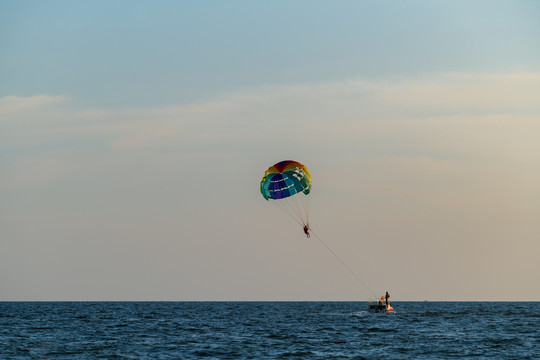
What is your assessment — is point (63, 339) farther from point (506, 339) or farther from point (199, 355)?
point (506, 339)

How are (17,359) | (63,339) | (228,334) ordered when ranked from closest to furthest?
(17,359), (63,339), (228,334)

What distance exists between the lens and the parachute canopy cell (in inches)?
2247

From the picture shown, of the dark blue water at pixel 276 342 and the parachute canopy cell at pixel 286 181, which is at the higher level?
the parachute canopy cell at pixel 286 181

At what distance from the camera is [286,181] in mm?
57219

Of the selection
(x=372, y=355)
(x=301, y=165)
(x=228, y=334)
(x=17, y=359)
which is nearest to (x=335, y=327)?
(x=228, y=334)

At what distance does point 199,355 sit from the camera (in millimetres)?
41938

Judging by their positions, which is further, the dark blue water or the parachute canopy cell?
the parachute canopy cell

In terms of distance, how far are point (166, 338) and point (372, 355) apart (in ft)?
58.3

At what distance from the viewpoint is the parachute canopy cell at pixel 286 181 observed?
187 feet

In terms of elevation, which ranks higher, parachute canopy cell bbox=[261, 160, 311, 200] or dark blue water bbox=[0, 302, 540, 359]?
parachute canopy cell bbox=[261, 160, 311, 200]

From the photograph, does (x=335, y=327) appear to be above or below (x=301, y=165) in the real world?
below

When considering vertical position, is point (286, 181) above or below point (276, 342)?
above

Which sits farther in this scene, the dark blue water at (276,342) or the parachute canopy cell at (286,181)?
the parachute canopy cell at (286,181)

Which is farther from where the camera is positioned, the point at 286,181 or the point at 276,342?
the point at 286,181
